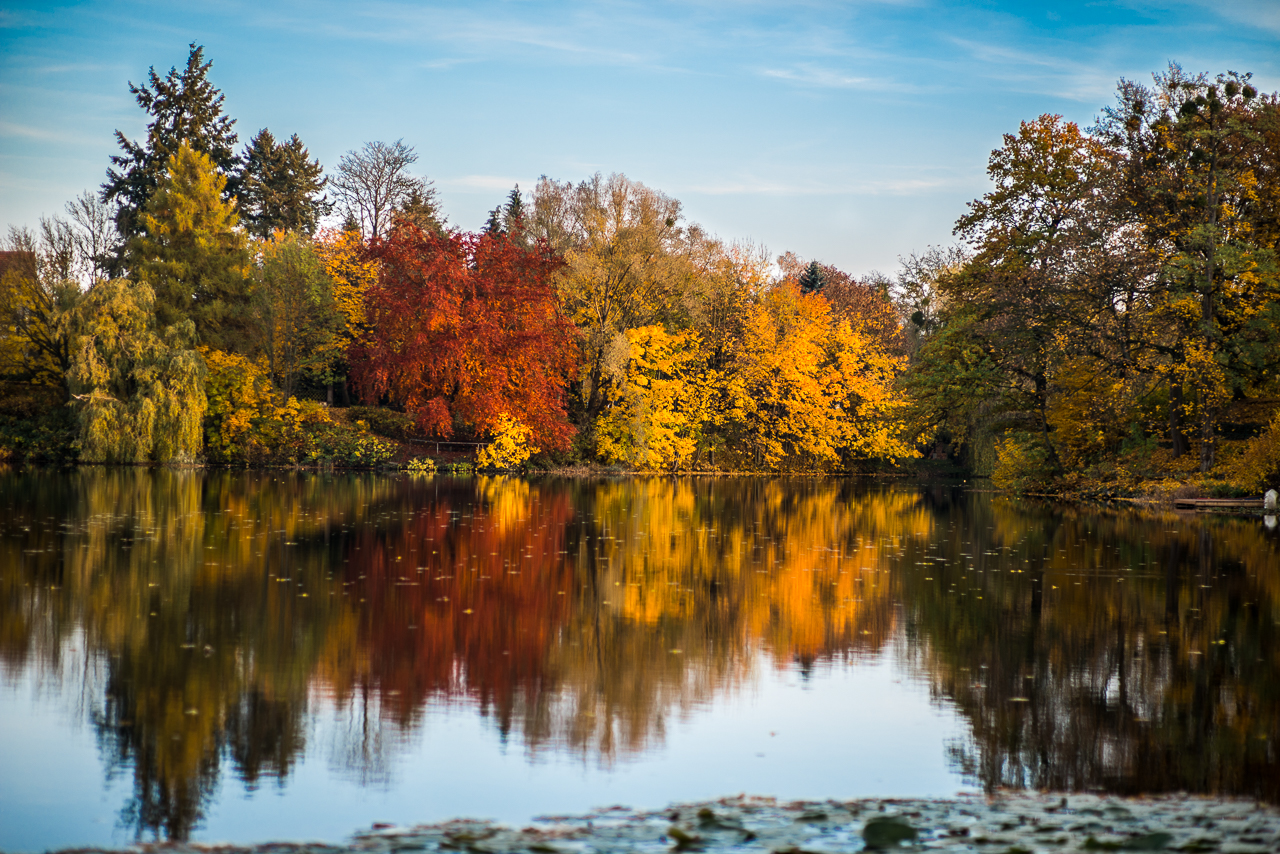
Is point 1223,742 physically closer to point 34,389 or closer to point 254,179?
point 34,389

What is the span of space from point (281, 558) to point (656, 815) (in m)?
10.2

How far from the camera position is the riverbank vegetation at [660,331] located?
28000 millimetres

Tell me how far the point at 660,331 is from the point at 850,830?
37.9 metres

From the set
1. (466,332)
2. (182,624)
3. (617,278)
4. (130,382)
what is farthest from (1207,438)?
(130,382)

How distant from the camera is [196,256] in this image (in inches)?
1604

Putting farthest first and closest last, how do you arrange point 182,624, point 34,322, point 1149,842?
point 34,322
point 182,624
point 1149,842

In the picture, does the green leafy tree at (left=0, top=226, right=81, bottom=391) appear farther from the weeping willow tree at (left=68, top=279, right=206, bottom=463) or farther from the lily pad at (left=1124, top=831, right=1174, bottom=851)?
the lily pad at (left=1124, top=831, right=1174, bottom=851)

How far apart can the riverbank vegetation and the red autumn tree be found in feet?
0.38

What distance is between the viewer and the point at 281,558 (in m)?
13.9

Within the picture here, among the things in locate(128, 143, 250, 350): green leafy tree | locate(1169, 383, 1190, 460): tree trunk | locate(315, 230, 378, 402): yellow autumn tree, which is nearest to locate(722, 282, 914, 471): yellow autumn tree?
locate(315, 230, 378, 402): yellow autumn tree

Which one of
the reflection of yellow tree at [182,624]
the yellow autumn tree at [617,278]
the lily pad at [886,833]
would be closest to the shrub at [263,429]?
the yellow autumn tree at [617,278]

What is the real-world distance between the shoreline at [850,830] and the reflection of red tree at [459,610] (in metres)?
2.18

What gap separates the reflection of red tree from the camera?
7.65 meters

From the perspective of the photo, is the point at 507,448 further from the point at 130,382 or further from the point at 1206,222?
the point at 1206,222
